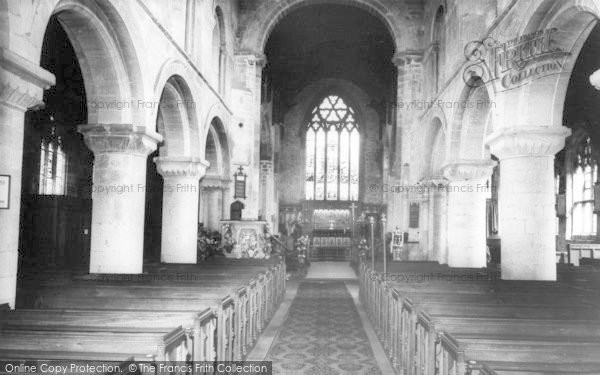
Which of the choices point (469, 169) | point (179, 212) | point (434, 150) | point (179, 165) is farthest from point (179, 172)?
point (434, 150)

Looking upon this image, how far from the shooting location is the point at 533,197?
792cm

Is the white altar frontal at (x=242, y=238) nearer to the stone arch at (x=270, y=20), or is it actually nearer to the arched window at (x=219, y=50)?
the arched window at (x=219, y=50)

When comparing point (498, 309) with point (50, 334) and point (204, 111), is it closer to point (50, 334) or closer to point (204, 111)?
point (50, 334)

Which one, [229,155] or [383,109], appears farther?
[383,109]

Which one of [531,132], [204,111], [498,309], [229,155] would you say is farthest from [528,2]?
[229,155]

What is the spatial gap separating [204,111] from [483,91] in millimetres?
6419

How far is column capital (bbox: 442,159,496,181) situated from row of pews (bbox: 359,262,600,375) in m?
3.88

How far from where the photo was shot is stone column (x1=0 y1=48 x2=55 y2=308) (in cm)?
484

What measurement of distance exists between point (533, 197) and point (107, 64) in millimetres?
6762

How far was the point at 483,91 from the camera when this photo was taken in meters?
11.3

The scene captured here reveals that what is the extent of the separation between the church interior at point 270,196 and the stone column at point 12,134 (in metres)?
0.02

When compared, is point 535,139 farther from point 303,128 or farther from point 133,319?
point 303,128

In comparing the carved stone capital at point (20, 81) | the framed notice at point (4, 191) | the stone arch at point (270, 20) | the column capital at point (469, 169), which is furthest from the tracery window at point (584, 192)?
the framed notice at point (4, 191)

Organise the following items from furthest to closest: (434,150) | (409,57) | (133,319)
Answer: (409,57), (434,150), (133,319)
